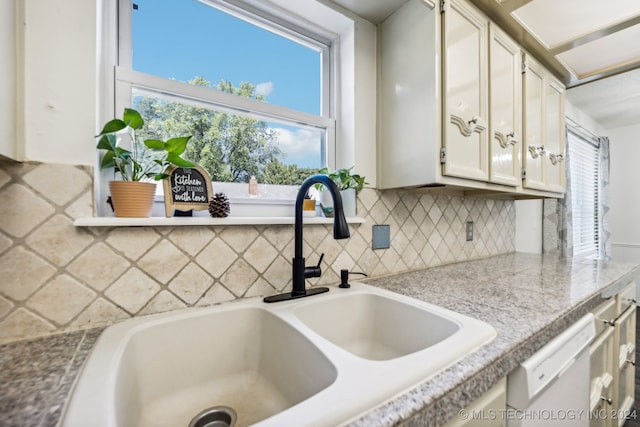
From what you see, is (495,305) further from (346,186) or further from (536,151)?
(536,151)

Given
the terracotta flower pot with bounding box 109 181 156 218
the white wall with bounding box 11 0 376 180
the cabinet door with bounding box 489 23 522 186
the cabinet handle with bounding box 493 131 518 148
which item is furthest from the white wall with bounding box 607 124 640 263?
the white wall with bounding box 11 0 376 180

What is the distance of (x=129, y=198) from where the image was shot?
2.26 feet

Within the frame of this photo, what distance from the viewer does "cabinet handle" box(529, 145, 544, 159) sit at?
149 cm

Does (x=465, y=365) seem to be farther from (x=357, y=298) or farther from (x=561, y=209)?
(x=561, y=209)

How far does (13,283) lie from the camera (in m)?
0.58

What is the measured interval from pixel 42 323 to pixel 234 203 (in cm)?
58

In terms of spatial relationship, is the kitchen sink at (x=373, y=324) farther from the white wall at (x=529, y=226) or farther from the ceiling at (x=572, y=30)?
the white wall at (x=529, y=226)

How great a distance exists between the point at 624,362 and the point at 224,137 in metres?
2.16

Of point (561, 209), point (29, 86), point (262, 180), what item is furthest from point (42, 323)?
point (561, 209)

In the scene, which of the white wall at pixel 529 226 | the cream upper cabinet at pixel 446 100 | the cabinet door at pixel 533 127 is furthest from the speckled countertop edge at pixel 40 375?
the white wall at pixel 529 226

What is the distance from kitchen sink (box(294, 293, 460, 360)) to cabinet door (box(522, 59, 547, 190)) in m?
1.16

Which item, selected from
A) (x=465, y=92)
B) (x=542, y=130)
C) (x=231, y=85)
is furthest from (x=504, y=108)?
(x=231, y=85)

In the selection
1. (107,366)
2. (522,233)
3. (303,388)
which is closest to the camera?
(107,366)

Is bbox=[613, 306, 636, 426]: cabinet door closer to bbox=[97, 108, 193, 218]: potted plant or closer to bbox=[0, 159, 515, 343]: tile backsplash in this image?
bbox=[0, 159, 515, 343]: tile backsplash
